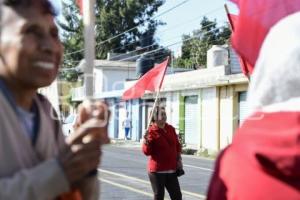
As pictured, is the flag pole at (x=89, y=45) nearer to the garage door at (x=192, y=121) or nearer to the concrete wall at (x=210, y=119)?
the concrete wall at (x=210, y=119)

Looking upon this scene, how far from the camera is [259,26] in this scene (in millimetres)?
3115

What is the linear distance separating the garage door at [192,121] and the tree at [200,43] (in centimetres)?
2035

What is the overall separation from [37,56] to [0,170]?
0.35m

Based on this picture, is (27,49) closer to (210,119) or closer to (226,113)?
(226,113)

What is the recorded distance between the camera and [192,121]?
28.9m

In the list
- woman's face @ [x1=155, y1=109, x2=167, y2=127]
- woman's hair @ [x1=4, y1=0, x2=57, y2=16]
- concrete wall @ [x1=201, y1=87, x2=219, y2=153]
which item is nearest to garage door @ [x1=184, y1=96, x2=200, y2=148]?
concrete wall @ [x1=201, y1=87, x2=219, y2=153]

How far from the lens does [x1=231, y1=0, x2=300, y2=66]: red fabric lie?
9.61 feet

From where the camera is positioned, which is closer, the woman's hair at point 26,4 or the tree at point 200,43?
the woman's hair at point 26,4

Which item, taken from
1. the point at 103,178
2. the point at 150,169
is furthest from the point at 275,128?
the point at 103,178

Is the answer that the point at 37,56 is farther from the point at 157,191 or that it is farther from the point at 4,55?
the point at 157,191

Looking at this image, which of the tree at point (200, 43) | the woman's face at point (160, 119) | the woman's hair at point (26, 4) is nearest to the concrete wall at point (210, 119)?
the woman's face at point (160, 119)

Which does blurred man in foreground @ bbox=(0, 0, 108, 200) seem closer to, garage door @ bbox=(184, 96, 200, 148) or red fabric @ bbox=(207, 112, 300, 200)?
red fabric @ bbox=(207, 112, 300, 200)

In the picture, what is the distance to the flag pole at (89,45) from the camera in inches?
68.2

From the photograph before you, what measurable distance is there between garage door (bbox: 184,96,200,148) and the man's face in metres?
26.3
